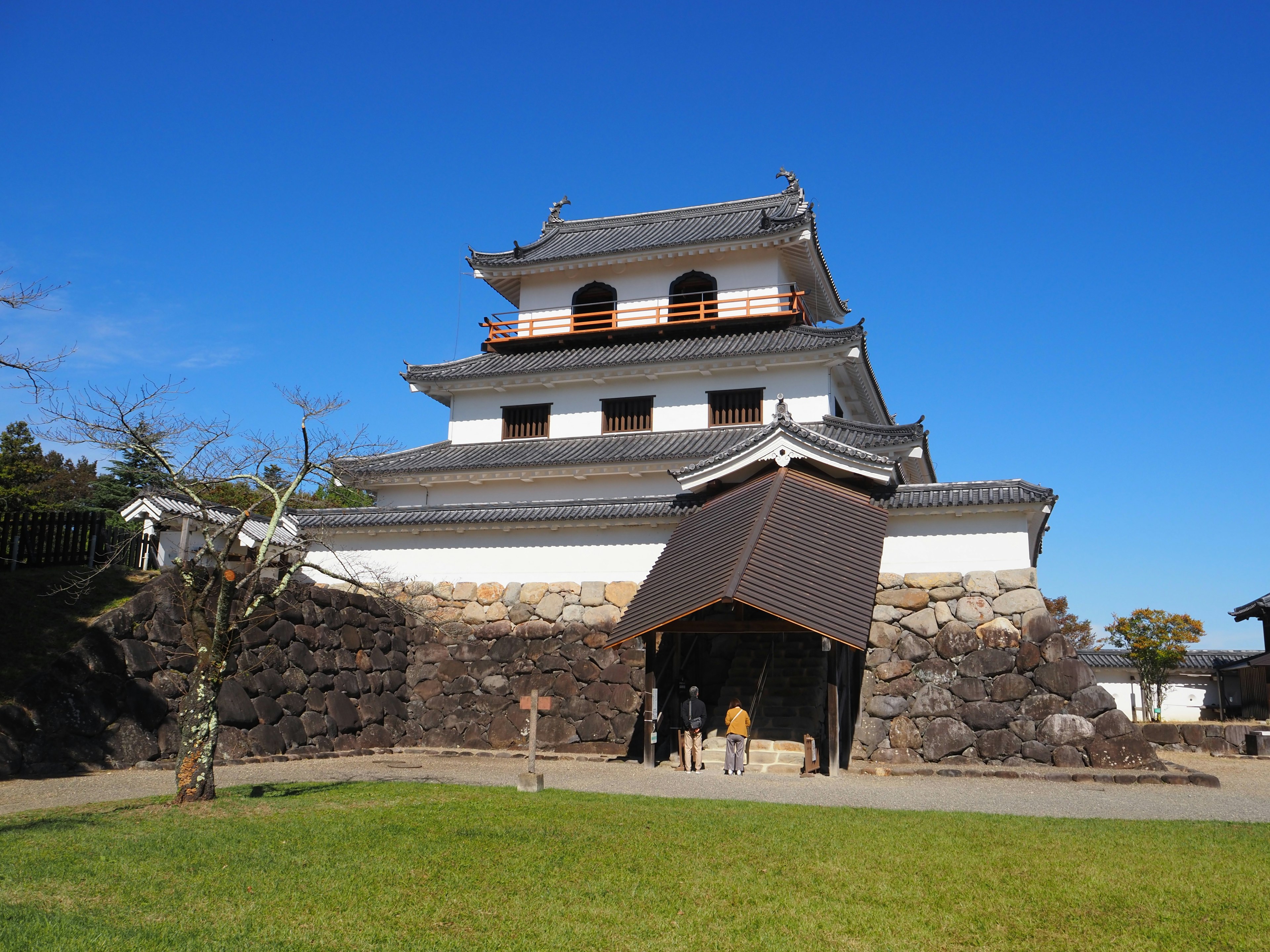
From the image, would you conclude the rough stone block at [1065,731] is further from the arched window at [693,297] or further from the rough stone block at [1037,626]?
the arched window at [693,297]

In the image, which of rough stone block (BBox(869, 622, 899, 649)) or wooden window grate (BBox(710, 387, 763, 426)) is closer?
rough stone block (BBox(869, 622, 899, 649))

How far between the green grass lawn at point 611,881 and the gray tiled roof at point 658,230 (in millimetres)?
18408

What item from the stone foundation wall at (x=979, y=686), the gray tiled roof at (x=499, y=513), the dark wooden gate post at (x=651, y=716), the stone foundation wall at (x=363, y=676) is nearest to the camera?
the stone foundation wall at (x=363, y=676)

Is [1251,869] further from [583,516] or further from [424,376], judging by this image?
[424,376]

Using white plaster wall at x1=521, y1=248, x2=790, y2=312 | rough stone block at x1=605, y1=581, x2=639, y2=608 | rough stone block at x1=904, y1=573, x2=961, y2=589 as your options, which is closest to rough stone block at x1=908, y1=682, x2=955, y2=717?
rough stone block at x1=904, y1=573, x2=961, y2=589

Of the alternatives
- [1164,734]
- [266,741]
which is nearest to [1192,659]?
[1164,734]

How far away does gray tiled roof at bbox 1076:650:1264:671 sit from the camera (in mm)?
29094

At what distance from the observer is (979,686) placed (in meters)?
14.9

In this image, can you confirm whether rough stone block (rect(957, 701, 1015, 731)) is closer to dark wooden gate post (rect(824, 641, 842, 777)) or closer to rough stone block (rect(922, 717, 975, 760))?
rough stone block (rect(922, 717, 975, 760))

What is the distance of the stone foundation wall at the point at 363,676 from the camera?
1236 centimetres

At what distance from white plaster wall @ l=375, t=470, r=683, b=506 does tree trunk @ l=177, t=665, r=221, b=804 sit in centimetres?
1093

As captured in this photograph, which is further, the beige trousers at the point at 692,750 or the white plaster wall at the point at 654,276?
the white plaster wall at the point at 654,276

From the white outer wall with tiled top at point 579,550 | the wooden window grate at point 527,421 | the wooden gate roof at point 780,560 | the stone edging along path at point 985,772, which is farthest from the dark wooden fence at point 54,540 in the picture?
the wooden gate roof at point 780,560

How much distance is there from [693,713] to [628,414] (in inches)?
441
